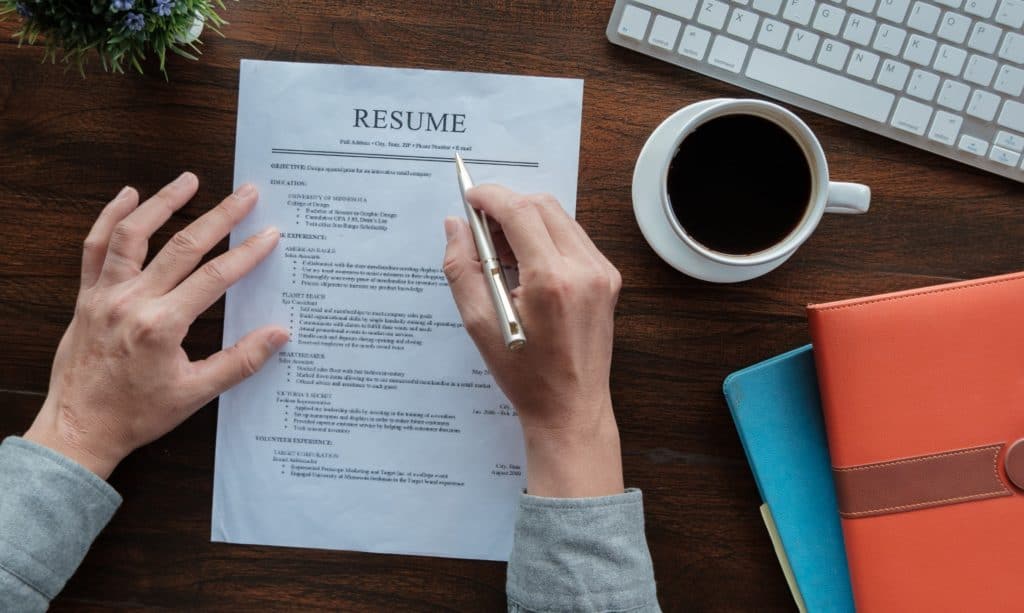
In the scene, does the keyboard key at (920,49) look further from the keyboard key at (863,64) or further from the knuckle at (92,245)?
the knuckle at (92,245)

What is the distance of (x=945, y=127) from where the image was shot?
0.62 meters

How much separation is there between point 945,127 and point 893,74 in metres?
0.07

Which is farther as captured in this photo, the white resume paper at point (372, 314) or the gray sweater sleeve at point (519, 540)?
the white resume paper at point (372, 314)

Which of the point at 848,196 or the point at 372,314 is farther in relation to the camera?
the point at 372,314

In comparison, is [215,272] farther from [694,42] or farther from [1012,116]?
[1012,116]

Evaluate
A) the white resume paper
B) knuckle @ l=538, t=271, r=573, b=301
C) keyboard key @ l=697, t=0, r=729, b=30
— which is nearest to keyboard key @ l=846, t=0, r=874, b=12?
keyboard key @ l=697, t=0, r=729, b=30

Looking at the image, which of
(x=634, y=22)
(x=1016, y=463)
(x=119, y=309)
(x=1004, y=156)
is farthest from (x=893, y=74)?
(x=119, y=309)

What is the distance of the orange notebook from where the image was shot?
23.0 inches

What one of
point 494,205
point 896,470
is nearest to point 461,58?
point 494,205

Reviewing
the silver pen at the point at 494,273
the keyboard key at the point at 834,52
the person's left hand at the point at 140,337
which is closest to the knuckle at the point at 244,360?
the person's left hand at the point at 140,337

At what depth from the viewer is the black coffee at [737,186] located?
57 centimetres

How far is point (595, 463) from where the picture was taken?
1.87 ft

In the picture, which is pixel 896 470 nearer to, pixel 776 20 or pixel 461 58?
pixel 776 20

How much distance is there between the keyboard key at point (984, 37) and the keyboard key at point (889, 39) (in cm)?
6
